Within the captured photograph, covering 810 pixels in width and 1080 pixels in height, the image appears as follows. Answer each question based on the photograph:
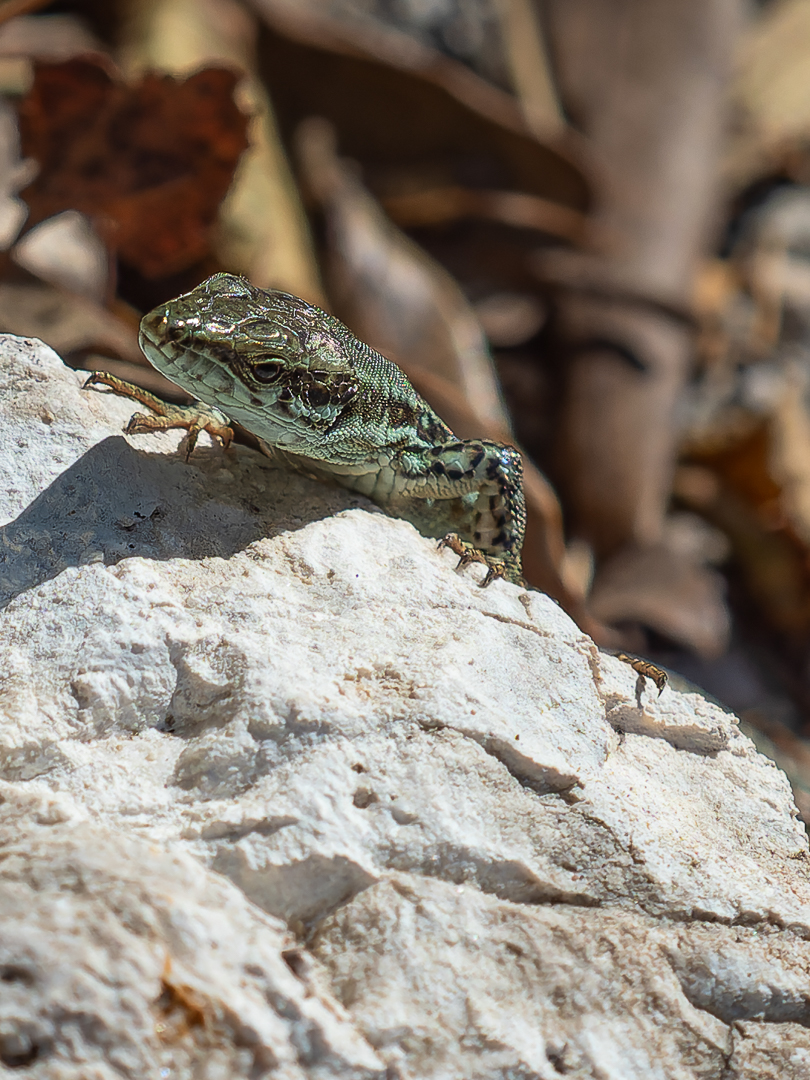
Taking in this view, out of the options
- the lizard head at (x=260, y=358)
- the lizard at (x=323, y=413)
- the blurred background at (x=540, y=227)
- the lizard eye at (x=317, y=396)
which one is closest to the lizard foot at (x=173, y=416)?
the lizard at (x=323, y=413)

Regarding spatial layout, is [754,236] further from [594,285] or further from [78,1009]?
[78,1009]

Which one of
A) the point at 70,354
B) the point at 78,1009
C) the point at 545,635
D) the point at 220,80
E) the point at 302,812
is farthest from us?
the point at 220,80

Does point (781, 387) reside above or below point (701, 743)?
below

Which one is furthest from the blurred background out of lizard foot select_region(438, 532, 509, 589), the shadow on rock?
lizard foot select_region(438, 532, 509, 589)

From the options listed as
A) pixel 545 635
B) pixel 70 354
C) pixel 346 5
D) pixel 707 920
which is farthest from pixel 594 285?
pixel 707 920

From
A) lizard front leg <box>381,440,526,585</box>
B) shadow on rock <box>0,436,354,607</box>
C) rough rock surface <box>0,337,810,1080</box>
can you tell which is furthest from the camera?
lizard front leg <box>381,440,526,585</box>

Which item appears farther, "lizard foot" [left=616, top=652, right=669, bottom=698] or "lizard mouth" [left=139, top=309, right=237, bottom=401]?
"lizard foot" [left=616, top=652, right=669, bottom=698]

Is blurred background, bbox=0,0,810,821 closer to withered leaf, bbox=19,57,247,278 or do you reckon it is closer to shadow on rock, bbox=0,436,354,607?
withered leaf, bbox=19,57,247,278

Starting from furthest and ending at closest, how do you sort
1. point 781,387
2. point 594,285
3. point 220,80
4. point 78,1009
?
point 781,387 → point 594,285 → point 220,80 → point 78,1009
